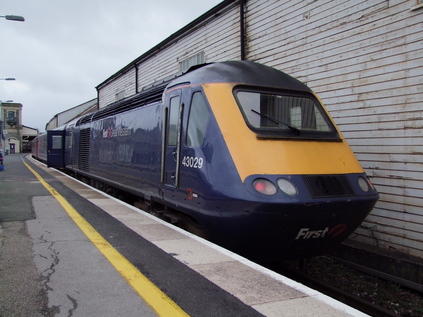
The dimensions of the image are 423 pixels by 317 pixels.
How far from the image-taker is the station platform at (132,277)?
2855 mm

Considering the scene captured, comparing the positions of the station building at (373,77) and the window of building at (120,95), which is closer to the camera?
the station building at (373,77)

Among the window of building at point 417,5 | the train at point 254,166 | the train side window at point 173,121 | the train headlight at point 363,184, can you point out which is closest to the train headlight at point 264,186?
the train at point 254,166

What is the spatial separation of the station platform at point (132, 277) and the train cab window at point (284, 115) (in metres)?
1.79

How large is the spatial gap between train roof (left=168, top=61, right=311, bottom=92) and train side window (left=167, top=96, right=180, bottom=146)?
0.33 meters

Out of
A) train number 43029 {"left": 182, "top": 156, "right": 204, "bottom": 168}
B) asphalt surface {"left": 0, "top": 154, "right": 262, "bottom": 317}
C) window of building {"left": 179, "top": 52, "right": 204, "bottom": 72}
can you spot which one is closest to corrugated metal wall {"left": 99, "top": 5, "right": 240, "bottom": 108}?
window of building {"left": 179, "top": 52, "right": 204, "bottom": 72}

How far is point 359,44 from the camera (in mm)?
6895

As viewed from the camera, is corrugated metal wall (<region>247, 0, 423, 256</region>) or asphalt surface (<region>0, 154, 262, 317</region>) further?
corrugated metal wall (<region>247, 0, 423, 256</region>)

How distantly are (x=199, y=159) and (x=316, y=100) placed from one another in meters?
2.21

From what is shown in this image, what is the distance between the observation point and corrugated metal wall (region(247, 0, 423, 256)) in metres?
5.96

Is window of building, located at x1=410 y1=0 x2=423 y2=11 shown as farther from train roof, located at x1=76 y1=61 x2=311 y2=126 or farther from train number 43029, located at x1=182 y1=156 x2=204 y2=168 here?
train number 43029, located at x1=182 y1=156 x2=204 y2=168

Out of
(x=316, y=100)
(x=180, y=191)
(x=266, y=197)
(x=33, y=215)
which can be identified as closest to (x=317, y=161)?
(x=266, y=197)

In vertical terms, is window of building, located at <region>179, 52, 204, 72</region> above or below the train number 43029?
above

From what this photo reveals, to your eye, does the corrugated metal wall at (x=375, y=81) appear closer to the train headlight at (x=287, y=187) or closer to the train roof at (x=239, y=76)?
the train roof at (x=239, y=76)

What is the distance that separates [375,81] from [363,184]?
2.75 meters
